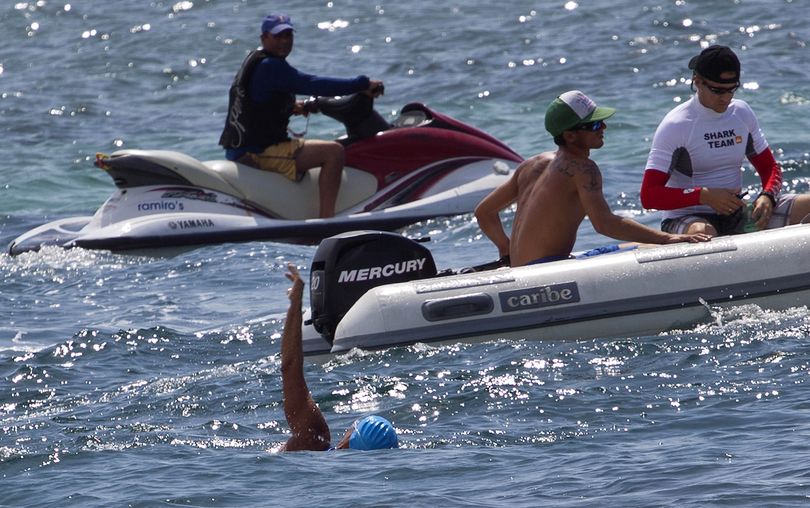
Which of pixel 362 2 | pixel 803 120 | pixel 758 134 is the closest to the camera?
pixel 758 134

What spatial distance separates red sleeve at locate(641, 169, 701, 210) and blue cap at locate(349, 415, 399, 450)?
102 inches

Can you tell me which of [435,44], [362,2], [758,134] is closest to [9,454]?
[758,134]

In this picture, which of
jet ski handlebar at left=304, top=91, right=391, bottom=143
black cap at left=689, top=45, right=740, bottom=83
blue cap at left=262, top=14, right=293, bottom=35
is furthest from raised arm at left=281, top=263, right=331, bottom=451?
jet ski handlebar at left=304, top=91, right=391, bottom=143

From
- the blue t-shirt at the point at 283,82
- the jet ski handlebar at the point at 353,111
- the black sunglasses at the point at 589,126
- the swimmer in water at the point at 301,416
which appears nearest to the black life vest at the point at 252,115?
the blue t-shirt at the point at 283,82

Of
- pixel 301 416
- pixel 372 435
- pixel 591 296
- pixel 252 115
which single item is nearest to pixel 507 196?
pixel 591 296

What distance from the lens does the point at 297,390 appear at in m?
5.65

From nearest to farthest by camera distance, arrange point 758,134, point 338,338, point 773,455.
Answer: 1. point 773,455
2. point 338,338
3. point 758,134

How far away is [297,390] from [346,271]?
2.02 metres

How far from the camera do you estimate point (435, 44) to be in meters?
19.8

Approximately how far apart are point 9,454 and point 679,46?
1331 centimetres

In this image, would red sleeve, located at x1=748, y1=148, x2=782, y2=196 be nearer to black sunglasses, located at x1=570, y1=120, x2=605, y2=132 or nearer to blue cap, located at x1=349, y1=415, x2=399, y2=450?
black sunglasses, located at x1=570, y1=120, x2=605, y2=132

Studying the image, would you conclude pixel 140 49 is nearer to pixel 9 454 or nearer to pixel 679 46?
pixel 679 46

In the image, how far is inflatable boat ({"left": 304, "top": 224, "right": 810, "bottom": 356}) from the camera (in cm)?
736

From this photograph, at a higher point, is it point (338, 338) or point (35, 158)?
point (35, 158)
